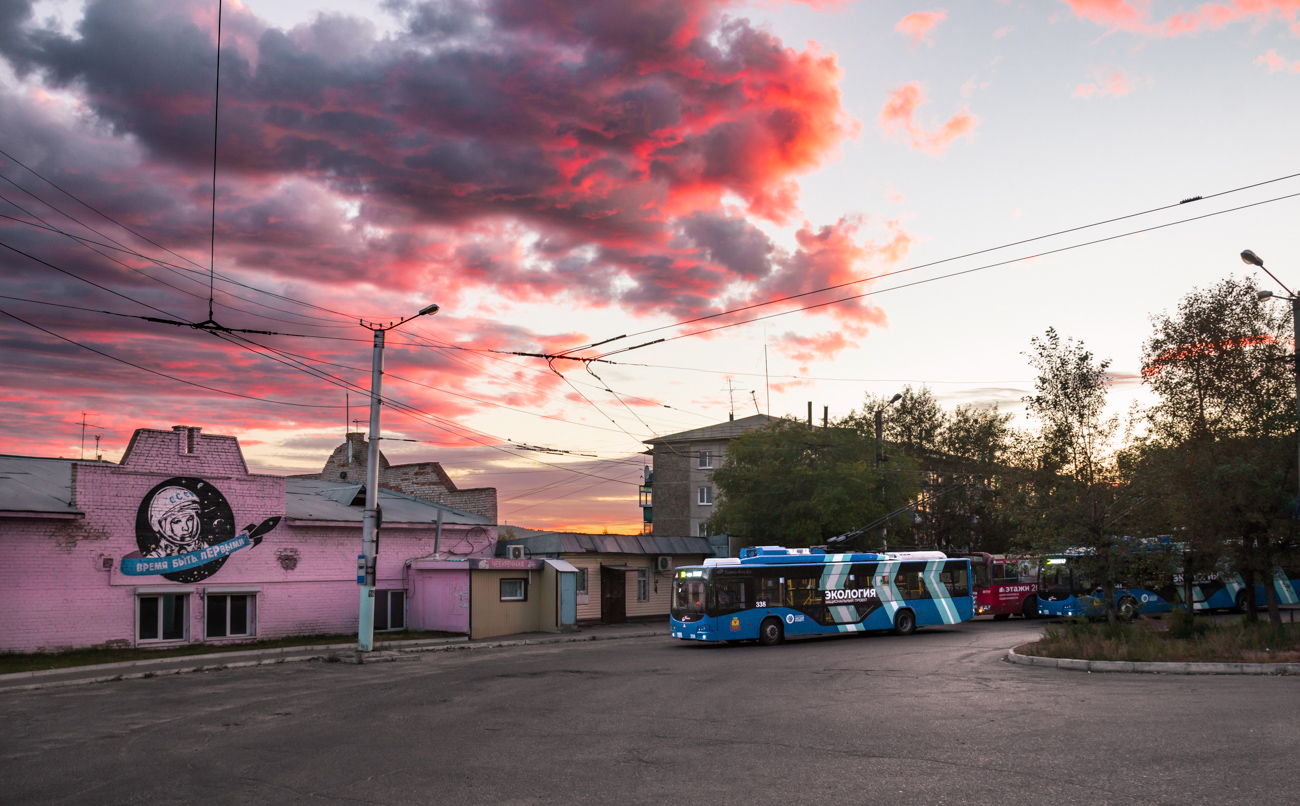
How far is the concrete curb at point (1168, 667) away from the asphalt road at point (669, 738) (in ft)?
2.61

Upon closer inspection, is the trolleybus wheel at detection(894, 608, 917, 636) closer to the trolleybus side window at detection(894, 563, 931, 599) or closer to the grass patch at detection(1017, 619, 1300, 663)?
the trolleybus side window at detection(894, 563, 931, 599)

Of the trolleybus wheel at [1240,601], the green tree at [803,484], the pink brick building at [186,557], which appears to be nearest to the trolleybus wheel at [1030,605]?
the green tree at [803,484]

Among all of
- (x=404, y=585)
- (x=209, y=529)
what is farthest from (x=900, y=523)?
(x=209, y=529)

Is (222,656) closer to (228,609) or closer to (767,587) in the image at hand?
(228,609)

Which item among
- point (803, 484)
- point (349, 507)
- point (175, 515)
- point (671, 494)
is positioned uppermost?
point (671, 494)

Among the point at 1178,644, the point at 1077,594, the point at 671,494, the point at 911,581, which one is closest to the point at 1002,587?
the point at 1077,594

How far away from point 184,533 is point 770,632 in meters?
17.7

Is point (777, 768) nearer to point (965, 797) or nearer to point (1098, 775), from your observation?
point (965, 797)

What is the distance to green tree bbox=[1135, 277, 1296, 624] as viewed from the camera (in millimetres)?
22469

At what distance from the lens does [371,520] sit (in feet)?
87.0

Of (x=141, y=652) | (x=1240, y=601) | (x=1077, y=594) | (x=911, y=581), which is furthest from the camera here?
(x=1240, y=601)

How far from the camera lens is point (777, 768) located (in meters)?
9.77

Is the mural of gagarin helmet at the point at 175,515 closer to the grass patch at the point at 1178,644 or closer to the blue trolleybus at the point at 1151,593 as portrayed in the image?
the grass patch at the point at 1178,644

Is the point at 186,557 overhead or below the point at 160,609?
overhead
